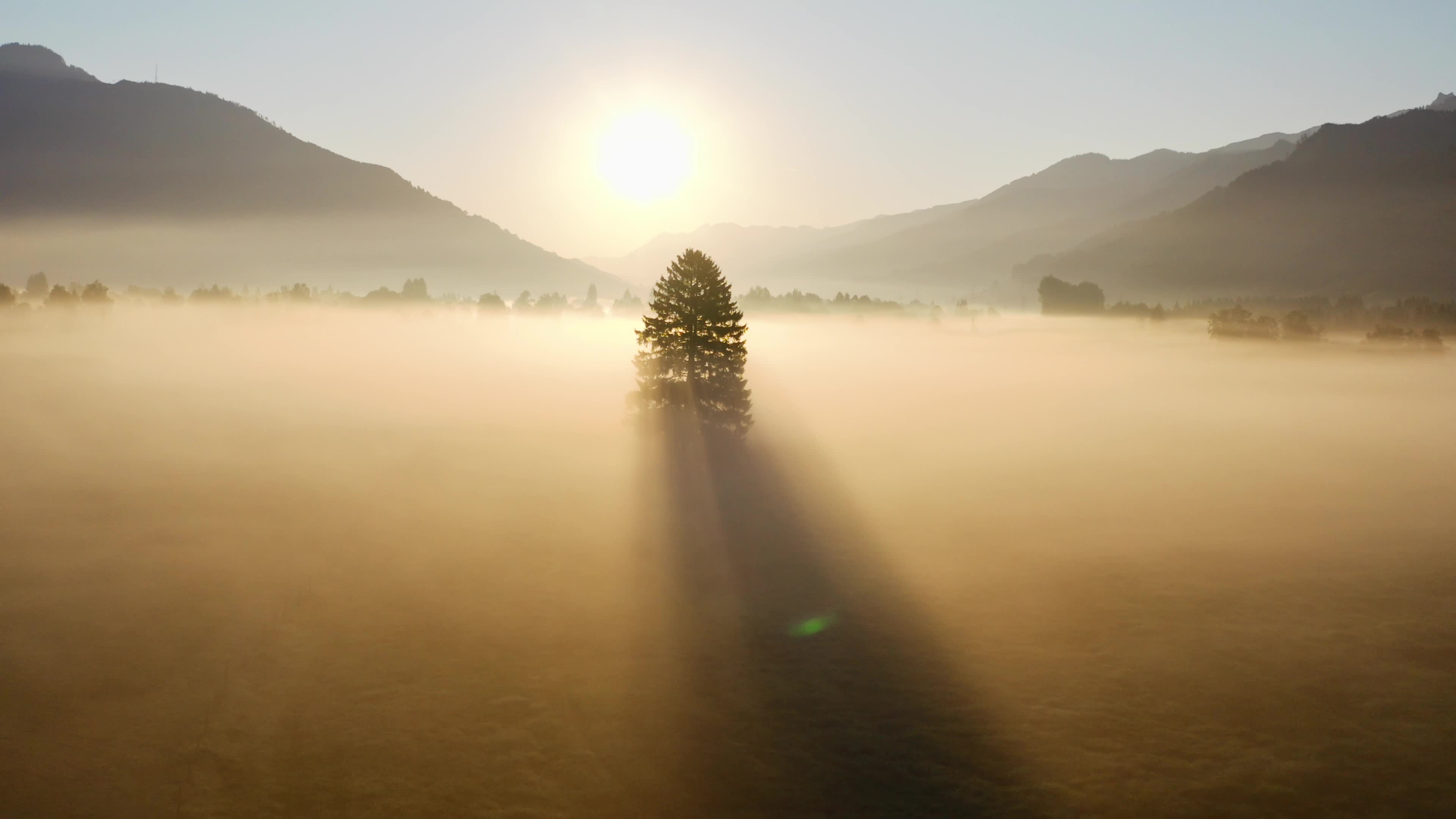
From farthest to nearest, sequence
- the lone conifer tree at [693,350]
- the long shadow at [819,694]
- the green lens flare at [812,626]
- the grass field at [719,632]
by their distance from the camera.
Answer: the lone conifer tree at [693,350] → the green lens flare at [812,626] → the grass field at [719,632] → the long shadow at [819,694]

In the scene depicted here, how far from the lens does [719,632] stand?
150ft

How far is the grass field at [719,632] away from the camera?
1221 inches

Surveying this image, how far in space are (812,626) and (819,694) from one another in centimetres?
828

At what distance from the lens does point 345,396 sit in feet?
500

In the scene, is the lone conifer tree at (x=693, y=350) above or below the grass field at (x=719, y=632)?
above

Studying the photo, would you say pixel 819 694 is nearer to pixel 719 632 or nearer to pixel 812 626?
pixel 812 626

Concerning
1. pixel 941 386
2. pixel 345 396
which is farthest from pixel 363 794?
pixel 941 386

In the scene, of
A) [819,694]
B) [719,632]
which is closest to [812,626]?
[719,632]

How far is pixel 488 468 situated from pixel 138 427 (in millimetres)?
54019

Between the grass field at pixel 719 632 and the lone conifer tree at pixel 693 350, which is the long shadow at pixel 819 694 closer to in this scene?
the grass field at pixel 719 632

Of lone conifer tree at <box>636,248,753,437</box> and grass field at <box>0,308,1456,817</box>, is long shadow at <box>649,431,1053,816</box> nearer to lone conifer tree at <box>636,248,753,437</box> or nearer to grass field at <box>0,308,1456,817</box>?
grass field at <box>0,308,1456,817</box>

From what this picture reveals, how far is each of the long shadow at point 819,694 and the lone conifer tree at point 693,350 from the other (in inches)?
754

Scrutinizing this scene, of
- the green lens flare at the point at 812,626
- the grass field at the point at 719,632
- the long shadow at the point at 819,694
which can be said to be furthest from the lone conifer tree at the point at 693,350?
the green lens flare at the point at 812,626

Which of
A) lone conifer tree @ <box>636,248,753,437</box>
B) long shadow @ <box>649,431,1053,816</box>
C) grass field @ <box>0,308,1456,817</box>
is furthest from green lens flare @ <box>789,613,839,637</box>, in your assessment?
lone conifer tree @ <box>636,248,753,437</box>
